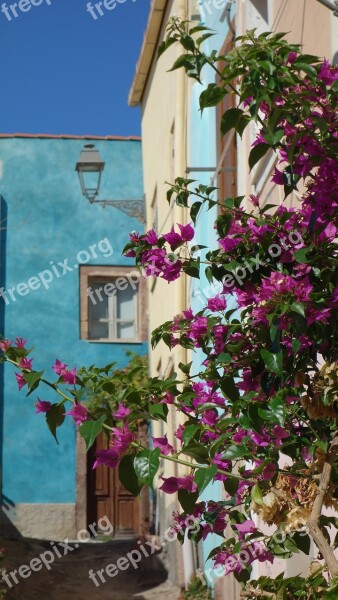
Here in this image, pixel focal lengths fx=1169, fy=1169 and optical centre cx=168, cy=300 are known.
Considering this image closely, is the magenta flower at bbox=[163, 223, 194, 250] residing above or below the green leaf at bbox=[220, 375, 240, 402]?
above

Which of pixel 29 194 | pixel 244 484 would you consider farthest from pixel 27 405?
pixel 244 484

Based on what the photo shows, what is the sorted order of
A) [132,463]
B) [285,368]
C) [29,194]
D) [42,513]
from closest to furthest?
[132,463], [285,368], [42,513], [29,194]

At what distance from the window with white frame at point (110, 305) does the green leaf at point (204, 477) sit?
17705 millimetres

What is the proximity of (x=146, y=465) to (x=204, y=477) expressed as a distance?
19 centimetres

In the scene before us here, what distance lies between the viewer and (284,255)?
4598 mm

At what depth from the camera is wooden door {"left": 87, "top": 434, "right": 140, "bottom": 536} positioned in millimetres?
20344

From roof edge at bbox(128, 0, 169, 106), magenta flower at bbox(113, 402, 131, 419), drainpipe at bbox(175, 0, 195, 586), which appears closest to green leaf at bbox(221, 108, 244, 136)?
magenta flower at bbox(113, 402, 131, 419)

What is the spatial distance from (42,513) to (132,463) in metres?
16.8

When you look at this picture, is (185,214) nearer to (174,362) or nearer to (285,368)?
(174,362)

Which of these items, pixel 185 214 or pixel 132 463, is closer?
pixel 132 463

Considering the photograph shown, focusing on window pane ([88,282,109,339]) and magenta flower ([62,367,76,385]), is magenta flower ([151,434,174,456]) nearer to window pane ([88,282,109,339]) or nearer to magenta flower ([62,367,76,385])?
magenta flower ([62,367,76,385])

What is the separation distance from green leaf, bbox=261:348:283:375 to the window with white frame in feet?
56.6
